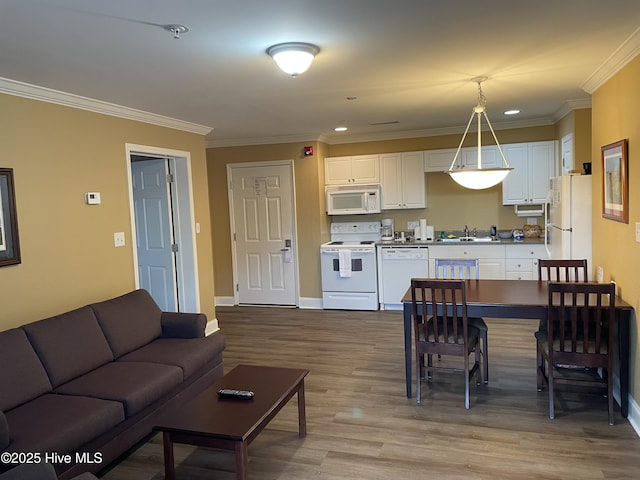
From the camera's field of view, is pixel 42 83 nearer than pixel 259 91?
Yes

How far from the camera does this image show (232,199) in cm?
702

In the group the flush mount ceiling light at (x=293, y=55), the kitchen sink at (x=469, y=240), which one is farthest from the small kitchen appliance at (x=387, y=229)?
the flush mount ceiling light at (x=293, y=55)

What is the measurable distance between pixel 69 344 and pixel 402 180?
4709mm

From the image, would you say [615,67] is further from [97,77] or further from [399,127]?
[97,77]

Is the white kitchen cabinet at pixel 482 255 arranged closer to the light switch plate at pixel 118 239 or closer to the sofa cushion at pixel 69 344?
the light switch plate at pixel 118 239

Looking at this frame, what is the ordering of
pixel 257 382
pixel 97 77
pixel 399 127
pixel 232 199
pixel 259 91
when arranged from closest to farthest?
pixel 257 382 → pixel 97 77 → pixel 259 91 → pixel 399 127 → pixel 232 199

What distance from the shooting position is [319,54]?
2.90 meters

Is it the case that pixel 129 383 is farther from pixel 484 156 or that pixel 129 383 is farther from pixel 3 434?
pixel 484 156

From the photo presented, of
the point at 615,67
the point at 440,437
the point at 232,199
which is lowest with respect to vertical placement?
the point at 440,437

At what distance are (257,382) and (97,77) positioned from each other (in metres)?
2.35

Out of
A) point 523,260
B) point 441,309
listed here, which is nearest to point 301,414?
point 441,309

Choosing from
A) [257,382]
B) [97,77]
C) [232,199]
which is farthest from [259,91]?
[232,199]

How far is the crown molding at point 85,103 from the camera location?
3286 mm

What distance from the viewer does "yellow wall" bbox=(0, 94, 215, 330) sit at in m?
3.32
